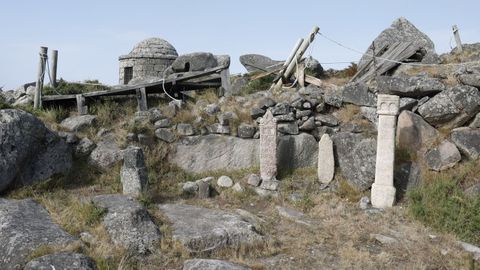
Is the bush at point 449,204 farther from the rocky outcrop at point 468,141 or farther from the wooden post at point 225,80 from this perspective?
the wooden post at point 225,80

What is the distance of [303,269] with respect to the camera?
630 cm

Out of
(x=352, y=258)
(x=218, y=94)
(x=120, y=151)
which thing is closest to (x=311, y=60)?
(x=218, y=94)

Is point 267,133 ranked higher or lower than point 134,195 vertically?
higher

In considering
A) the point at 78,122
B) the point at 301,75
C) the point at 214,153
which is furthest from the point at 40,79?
the point at 301,75

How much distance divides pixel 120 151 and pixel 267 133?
3.59 m

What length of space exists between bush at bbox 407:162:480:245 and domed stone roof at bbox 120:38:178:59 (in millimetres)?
14368

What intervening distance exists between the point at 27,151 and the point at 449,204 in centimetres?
859

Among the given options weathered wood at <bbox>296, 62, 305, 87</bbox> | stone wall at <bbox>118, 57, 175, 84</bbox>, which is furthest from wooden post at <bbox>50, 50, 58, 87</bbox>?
weathered wood at <bbox>296, 62, 305, 87</bbox>

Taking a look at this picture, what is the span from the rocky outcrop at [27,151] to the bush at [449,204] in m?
7.60

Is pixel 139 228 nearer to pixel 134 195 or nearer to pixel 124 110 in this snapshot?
pixel 134 195

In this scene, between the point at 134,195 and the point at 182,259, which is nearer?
the point at 182,259

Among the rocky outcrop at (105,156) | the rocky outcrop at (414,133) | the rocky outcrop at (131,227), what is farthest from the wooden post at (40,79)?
the rocky outcrop at (414,133)

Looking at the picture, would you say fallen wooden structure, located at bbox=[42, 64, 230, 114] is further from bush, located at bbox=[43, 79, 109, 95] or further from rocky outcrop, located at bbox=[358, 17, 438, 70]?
rocky outcrop, located at bbox=[358, 17, 438, 70]

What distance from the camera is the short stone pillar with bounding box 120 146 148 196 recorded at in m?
8.91
